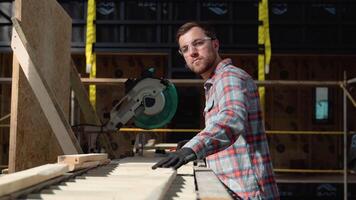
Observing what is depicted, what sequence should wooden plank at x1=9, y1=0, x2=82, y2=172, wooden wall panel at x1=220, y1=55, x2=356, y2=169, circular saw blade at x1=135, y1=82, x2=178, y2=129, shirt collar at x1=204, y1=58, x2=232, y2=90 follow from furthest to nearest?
wooden wall panel at x1=220, y1=55, x2=356, y2=169 < circular saw blade at x1=135, y1=82, x2=178, y2=129 < wooden plank at x1=9, y1=0, x2=82, y2=172 < shirt collar at x1=204, y1=58, x2=232, y2=90

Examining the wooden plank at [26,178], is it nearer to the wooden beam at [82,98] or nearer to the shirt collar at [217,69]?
the shirt collar at [217,69]

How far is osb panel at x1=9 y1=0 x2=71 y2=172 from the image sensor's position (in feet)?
13.2

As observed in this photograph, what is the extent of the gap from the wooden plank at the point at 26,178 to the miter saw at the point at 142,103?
2.92 meters

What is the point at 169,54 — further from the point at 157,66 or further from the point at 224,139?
the point at 224,139

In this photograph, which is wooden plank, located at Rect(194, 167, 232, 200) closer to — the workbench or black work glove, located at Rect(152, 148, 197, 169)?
the workbench

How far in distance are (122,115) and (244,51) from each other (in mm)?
3532

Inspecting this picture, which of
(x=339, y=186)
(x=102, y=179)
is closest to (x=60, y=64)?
(x=102, y=179)

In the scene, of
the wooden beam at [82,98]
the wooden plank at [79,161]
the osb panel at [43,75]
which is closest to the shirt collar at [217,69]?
the wooden plank at [79,161]

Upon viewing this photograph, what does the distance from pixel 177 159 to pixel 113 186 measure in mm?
414

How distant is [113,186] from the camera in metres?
2.36

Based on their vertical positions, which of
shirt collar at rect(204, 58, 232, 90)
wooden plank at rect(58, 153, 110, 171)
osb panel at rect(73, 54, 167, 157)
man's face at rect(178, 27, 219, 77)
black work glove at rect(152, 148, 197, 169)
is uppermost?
osb panel at rect(73, 54, 167, 157)

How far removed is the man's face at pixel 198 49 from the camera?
2742 mm

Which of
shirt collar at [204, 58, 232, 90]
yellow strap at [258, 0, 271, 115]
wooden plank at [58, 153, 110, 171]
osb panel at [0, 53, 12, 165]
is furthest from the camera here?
osb panel at [0, 53, 12, 165]

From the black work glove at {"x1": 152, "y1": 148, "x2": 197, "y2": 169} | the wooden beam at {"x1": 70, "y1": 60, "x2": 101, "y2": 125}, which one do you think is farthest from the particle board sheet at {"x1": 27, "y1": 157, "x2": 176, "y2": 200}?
the wooden beam at {"x1": 70, "y1": 60, "x2": 101, "y2": 125}
